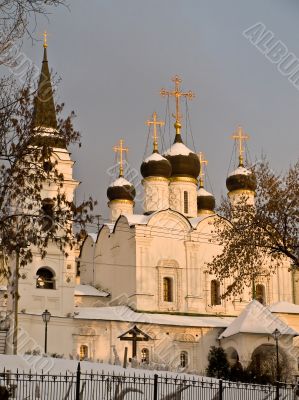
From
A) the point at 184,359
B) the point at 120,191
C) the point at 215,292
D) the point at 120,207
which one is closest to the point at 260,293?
the point at 215,292

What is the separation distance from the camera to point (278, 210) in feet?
77.5

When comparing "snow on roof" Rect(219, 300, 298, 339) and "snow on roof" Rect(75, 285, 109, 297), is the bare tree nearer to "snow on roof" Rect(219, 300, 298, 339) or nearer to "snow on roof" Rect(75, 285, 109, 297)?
"snow on roof" Rect(219, 300, 298, 339)

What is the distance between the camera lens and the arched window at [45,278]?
35.9 m

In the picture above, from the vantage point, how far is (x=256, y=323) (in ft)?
121

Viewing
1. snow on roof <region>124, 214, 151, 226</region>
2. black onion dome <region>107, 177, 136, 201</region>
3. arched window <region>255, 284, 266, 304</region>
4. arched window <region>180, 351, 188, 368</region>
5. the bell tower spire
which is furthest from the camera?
black onion dome <region>107, 177, 136, 201</region>

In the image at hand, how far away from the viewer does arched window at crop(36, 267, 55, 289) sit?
35.9 metres

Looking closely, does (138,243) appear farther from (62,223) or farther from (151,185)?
(62,223)

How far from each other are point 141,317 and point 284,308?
8222 mm

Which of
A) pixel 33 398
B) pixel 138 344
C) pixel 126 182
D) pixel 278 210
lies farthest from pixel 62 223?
pixel 126 182

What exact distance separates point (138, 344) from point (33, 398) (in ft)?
67.0

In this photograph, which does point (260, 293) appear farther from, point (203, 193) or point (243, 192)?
point (203, 193)

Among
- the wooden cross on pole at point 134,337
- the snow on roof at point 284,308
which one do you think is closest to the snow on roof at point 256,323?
the snow on roof at point 284,308

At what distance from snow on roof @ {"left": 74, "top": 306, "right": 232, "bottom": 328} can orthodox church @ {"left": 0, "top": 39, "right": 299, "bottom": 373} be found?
2.2 inches

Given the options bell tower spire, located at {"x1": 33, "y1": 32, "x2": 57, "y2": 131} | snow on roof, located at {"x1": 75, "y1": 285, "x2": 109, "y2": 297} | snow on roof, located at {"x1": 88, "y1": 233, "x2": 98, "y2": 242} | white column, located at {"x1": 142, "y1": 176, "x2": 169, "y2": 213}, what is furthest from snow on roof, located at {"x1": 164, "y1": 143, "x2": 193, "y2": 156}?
bell tower spire, located at {"x1": 33, "y1": 32, "x2": 57, "y2": 131}
